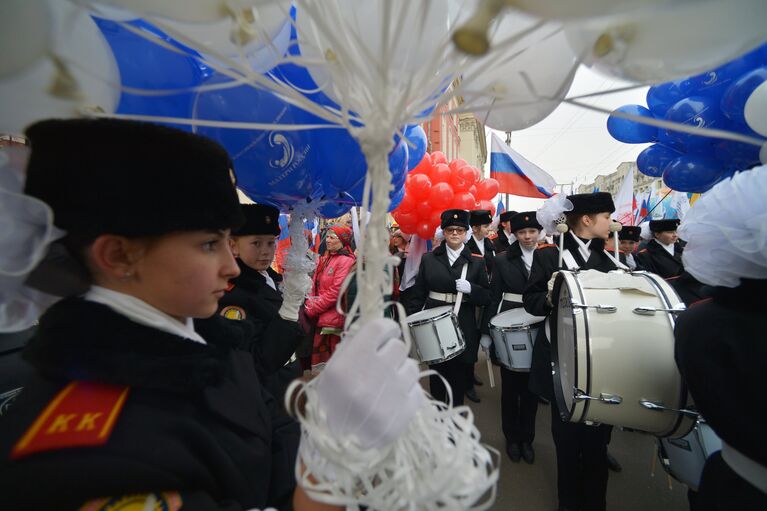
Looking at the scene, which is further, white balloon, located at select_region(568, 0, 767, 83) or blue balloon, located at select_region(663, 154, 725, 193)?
blue balloon, located at select_region(663, 154, 725, 193)

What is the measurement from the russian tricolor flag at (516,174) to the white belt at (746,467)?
4351 mm

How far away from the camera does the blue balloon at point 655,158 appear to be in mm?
3912

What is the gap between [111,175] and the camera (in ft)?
2.45

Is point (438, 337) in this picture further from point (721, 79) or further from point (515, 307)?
point (721, 79)

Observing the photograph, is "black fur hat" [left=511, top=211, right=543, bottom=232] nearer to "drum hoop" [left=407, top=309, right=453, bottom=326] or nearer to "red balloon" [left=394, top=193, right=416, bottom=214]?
"drum hoop" [left=407, top=309, right=453, bottom=326]

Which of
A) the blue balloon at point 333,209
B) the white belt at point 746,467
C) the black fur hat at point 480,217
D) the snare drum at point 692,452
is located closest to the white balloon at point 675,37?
the white belt at point 746,467

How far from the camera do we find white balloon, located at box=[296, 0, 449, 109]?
65 cm

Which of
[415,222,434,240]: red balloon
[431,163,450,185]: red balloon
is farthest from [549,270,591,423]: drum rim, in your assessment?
[431,163,450,185]: red balloon

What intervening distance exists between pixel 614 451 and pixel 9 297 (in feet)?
14.1

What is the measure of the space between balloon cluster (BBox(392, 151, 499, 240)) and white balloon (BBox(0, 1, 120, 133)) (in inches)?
177

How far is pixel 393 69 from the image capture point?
759 mm

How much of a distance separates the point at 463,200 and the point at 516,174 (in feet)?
2.93

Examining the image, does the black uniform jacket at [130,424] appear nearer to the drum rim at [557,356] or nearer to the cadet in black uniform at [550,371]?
the drum rim at [557,356]

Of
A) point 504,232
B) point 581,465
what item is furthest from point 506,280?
point 504,232
